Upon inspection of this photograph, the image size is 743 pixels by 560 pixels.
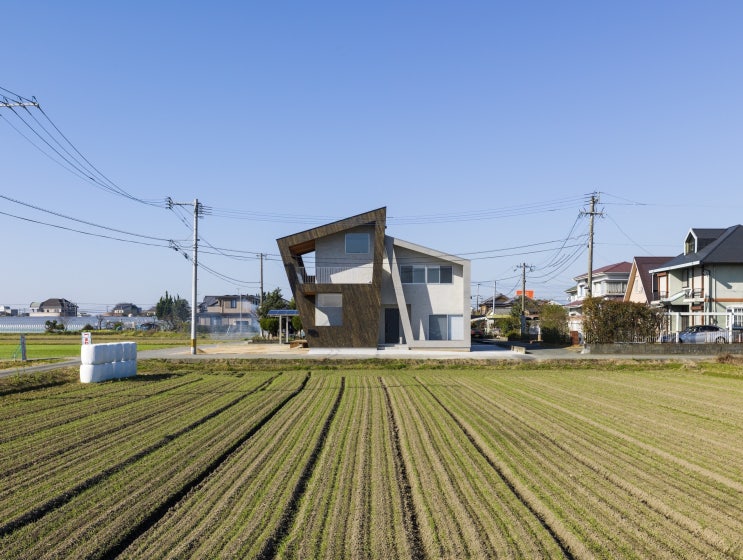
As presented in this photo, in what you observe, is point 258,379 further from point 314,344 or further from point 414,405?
point 314,344

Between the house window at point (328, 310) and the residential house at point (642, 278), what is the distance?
2410 cm

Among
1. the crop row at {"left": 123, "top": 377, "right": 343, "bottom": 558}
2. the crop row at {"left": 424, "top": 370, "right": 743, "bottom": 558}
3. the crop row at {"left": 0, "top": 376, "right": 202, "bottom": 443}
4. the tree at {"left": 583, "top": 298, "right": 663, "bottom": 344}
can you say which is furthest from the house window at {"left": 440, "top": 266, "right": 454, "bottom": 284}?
the crop row at {"left": 123, "top": 377, "right": 343, "bottom": 558}

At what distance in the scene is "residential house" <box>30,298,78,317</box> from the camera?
125688 millimetres

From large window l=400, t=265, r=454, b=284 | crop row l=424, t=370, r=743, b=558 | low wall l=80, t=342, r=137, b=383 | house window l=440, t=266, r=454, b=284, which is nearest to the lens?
crop row l=424, t=370, r=743, b=558

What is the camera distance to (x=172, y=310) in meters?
96.8

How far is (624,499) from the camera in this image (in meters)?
6.57

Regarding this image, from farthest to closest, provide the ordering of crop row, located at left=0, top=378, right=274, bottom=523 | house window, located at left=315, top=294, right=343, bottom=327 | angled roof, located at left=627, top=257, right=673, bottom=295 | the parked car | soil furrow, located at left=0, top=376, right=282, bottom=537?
1. angled roof, located at left=627, top=257, right=673, bottom=295
2. house window, located at left=315, top=294, right=343, bottom=327
3. the parked car
4. crop row, located at left=0, top=378, right=274, bottom=523
5. soil furrow, located at left=0, top=376, right=282, bottom=537

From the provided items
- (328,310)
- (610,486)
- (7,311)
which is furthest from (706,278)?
(7,311)

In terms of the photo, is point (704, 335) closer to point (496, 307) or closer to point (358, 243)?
point (358, 243)

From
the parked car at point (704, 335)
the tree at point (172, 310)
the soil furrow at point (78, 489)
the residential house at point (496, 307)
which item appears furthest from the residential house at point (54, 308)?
the soil furrow at point (78, 489)

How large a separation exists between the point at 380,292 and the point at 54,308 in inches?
4594

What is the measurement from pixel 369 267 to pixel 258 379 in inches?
533

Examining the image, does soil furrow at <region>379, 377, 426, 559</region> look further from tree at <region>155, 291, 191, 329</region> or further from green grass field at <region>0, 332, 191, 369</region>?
tree at <region>155, 291, 191, 329</region>

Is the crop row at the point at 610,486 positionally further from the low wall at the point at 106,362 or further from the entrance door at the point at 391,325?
the entrance door at the point at 391,325
